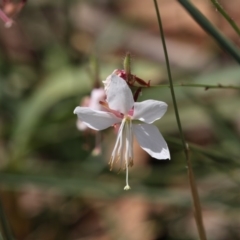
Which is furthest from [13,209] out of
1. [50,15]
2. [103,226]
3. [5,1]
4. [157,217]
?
[50,15]

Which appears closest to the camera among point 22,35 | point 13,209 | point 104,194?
point 104,194

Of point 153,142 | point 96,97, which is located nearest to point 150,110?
point 153,142

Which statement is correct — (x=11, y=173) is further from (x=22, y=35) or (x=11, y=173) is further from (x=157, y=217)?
(x=22, y=35)

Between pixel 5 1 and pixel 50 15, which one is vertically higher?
pixel 50 15

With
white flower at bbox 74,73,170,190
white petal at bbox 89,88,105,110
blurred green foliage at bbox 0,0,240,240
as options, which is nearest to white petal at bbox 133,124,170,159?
white flower at bbox 74,73,170,190

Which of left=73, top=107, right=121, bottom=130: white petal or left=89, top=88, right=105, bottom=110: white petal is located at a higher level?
left=89, top=88, right=105, bottom=110: white petal

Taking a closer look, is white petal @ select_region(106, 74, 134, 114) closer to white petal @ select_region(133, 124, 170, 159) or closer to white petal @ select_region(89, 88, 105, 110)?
white petal @ select_region(133, 124, 170, 159)

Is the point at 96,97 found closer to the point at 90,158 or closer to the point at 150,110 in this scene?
the point at 150,110
